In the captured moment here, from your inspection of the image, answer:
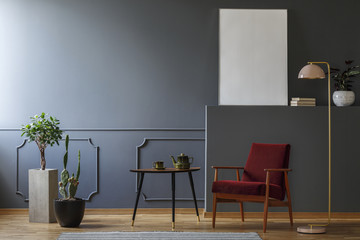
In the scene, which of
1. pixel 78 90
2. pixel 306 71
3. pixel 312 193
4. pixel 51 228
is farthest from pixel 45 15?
pixel 312 193

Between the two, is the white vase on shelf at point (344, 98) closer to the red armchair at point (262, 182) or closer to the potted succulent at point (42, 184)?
the red armchair at point (262, 182)

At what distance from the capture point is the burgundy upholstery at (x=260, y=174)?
495 centimetres

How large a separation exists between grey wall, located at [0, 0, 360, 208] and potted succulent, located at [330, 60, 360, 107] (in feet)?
0.46

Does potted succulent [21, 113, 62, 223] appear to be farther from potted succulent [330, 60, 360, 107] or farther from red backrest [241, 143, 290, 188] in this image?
potted succulent [330, 60, 360, 107]

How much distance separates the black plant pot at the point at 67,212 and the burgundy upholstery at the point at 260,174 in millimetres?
1341

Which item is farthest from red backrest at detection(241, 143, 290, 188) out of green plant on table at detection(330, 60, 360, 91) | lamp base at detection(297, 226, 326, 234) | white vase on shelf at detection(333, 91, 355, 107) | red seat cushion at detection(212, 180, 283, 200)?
green plant on table at detection(330, 60, 360, 91)

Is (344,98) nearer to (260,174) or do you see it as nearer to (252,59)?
(252,59)

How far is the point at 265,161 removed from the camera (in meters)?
5.38

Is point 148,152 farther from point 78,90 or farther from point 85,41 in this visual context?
point 85,41

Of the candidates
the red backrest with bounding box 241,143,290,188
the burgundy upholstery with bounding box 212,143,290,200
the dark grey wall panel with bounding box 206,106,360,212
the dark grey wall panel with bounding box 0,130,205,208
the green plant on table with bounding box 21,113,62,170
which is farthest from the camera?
the dark grey wall panel with bounding box 0,130,205,208

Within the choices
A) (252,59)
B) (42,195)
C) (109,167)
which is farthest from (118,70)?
(42,195)

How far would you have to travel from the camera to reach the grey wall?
6086 mm

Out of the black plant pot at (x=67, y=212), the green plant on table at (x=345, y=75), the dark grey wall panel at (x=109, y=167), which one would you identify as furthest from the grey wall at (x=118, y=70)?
the black plant pot at (x=67, y=212)

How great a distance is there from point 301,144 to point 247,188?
1.20 m
